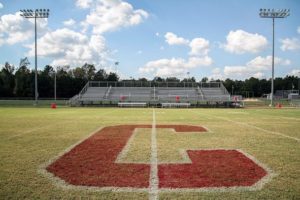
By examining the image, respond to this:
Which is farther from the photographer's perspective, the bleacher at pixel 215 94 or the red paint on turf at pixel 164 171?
→ the bleacher at pixel 215 94

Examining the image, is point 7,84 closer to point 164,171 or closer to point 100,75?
point 100,75

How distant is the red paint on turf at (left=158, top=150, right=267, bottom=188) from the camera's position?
187 inches

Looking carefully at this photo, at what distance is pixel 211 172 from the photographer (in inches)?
213

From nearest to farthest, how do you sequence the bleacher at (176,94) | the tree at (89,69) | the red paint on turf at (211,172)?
the red paint on turf at (211,172), the bleacher at (176,94), the tree at (89,69)

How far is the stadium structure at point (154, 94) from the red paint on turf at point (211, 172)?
37.5m

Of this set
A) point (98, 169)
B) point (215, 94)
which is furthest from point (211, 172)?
point (215, 94)

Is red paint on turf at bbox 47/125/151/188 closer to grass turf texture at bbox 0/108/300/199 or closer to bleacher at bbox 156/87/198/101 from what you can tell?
grass turf texture at bbox 0/108/300/199

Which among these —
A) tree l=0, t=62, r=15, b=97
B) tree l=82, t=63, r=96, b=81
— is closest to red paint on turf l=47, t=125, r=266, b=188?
tree l=0, t=62, r=15, b=97

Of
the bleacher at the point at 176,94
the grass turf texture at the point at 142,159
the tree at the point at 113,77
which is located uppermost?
the tree at the point at 113,77

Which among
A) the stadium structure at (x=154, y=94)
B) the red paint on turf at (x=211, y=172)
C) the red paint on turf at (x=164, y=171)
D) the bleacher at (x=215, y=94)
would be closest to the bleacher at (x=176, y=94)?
the stadium structure at (x=154, y=94)

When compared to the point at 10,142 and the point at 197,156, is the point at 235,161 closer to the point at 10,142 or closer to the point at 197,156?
the point at 197,156

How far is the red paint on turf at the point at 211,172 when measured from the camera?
4.76 metres

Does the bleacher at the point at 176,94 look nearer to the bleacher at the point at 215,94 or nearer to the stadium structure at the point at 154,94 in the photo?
the stadium structure at the point at 154,94

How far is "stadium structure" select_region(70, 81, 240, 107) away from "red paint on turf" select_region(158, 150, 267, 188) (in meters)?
37.5
